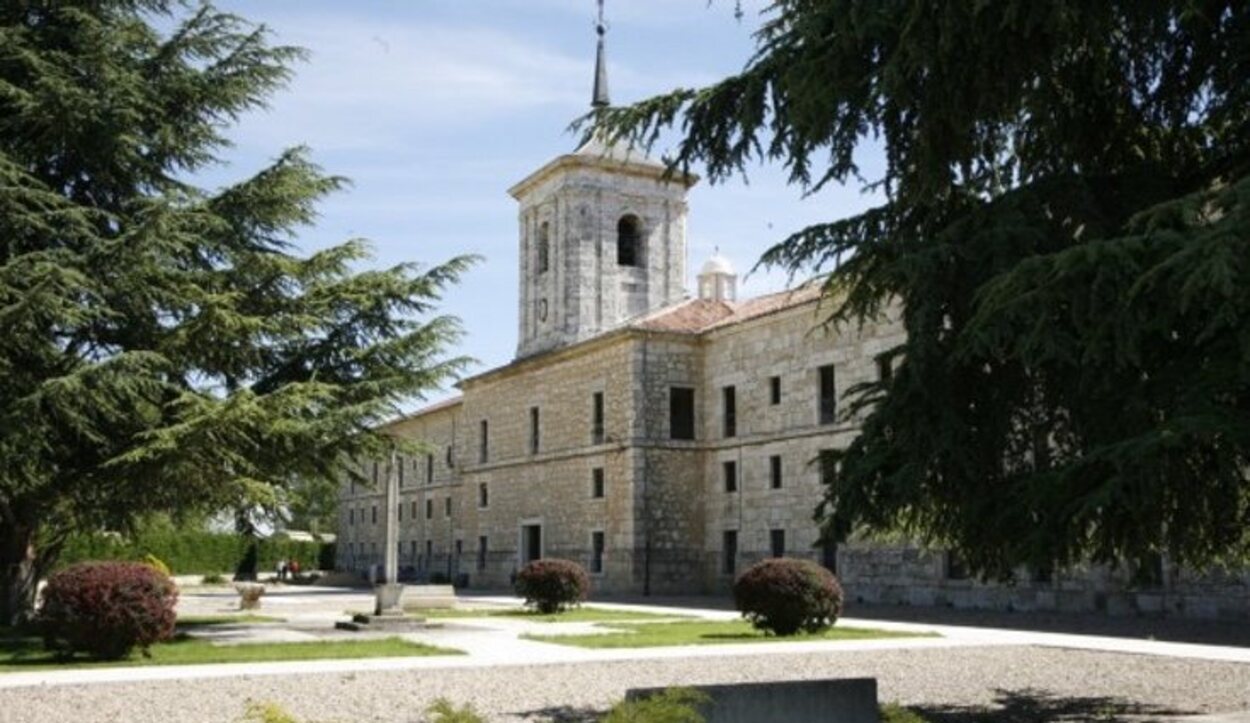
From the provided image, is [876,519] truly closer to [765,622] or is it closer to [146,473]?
[765,622]

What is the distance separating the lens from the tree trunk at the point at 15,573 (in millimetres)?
17734

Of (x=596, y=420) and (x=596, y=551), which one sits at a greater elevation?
(x=596, y=420)

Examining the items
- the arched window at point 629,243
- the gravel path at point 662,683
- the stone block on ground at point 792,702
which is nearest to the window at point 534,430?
the arched window at point 629,243

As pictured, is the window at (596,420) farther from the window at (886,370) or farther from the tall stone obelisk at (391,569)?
the window at (886,370)

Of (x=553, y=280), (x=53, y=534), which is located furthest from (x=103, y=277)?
(x=553, y=280)

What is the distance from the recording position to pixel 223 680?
39.2 feet

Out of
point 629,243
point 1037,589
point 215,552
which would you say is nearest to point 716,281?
point 629,243

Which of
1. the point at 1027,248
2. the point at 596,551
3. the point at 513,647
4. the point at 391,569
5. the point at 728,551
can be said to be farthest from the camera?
the point at 596,551

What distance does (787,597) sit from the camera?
55.9 feet

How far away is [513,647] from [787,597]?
387cm

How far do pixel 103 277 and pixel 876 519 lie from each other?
12.2m

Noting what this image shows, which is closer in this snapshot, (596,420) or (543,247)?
(596,420)

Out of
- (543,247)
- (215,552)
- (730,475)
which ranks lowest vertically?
(215,552)

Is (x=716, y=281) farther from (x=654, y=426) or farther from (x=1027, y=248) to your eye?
(x=1027, y=248)
